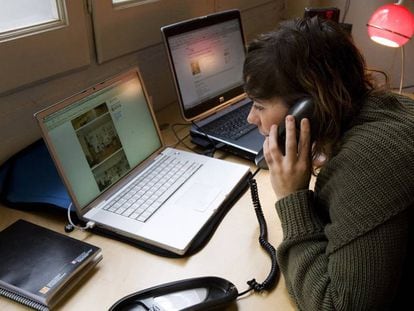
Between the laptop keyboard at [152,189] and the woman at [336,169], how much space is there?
27 cm

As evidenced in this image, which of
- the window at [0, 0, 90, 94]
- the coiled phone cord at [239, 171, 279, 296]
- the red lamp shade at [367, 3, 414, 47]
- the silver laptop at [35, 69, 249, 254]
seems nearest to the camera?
the coiled phone cord at [239, 171, 279, 296]

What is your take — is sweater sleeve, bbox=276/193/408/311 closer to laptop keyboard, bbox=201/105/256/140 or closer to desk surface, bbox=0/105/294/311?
desk surface, bbox=0/105/294/311

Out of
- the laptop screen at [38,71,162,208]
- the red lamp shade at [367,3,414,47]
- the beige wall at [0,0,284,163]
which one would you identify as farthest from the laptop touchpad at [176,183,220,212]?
the red lamp shade at [367,3,414,47]

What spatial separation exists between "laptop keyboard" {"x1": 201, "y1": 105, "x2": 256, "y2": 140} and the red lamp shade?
0.64 m

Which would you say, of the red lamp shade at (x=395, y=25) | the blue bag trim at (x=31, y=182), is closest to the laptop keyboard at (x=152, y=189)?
the blue bag trim at (x=31, y=182)

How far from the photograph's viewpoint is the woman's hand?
2.72 ft

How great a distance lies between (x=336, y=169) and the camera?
0.74 metres

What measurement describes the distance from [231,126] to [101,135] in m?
0.47

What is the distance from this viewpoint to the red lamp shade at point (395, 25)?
5.09 ft

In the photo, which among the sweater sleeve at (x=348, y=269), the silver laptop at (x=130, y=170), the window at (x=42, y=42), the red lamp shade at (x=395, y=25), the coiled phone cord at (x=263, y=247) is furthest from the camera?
the red lamp shade at (x=395, y=25)

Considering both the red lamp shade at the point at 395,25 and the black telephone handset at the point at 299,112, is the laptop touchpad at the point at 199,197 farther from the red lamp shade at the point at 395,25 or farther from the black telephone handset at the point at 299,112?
the red lamp shade at the point at 395,25

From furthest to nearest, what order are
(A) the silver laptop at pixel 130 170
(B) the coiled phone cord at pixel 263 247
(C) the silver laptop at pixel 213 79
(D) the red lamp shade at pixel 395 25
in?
(D) the red lamp shade at pixel 395 25, (C) the silver laptop at pixel 213 79, (A) the silver laptop at pixel 130 170, (B) the coiled phone cord at pixel 263 247

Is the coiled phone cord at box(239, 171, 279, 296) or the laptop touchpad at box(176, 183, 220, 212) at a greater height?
the laptop touchpad at box(176, 183, 220, 212)

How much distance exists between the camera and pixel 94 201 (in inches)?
37.6
